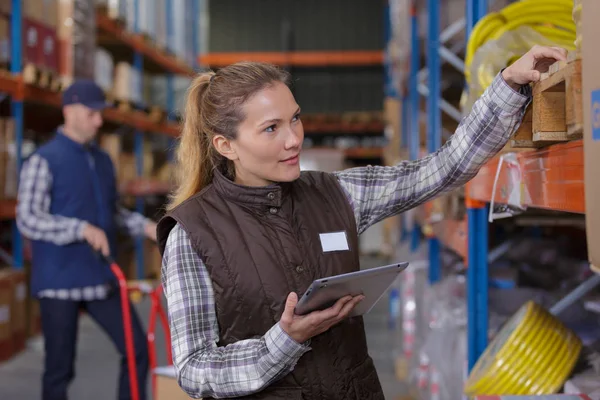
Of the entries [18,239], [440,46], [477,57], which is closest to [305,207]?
[477,57]

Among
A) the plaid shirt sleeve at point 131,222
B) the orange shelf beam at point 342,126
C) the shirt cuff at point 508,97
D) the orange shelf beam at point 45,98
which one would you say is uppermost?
the orange shelf beam at point 342,126

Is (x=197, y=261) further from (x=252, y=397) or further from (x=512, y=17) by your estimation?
(x=512, y=17)

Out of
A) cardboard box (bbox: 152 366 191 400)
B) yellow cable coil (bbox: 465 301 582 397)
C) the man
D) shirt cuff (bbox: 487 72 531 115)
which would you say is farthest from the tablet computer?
the man

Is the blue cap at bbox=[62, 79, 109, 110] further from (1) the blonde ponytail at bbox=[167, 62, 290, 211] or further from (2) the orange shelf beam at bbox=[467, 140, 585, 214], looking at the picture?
(2) the orange shelf beam at bbox=[467, 140, 585, 214]

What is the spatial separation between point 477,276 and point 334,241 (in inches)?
42.6

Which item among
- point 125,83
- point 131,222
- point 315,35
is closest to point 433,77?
point 131,222

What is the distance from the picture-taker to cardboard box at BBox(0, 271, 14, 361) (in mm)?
5629

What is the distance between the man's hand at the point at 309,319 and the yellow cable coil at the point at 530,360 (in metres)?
0.91

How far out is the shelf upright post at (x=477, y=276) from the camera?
2.78 meters

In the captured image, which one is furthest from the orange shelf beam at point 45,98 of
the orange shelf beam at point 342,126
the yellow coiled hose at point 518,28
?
the orange shelf beam at point 342,126

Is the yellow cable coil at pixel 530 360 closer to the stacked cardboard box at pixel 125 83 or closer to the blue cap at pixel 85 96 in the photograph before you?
the blue cap at pixel 85 96

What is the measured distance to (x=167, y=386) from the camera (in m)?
2.99

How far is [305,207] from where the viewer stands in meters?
1.93

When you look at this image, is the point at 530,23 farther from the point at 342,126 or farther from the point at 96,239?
the point at 342,126
